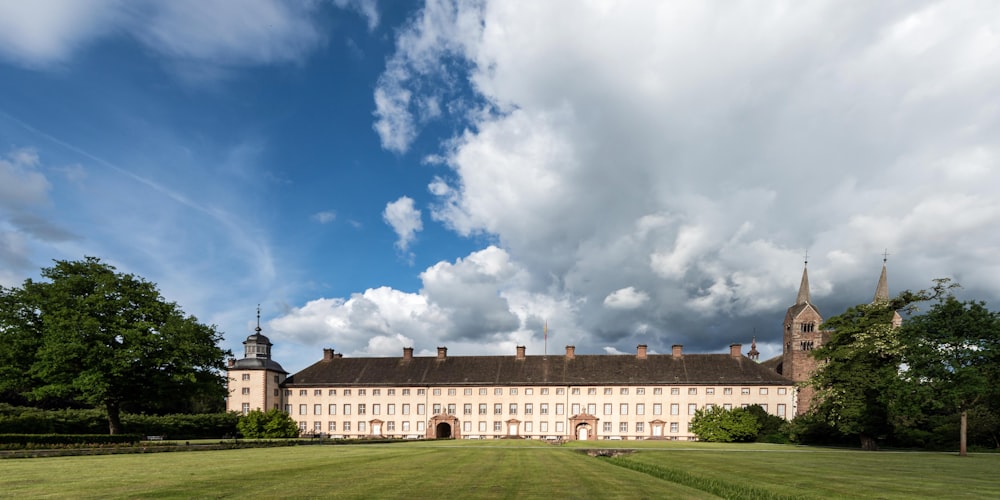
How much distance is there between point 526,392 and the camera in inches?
2800

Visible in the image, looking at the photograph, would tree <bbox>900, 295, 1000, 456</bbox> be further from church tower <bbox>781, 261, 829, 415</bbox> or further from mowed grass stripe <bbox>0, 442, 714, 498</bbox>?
church tower <bbox>781, 261, 829, 415</bbox>

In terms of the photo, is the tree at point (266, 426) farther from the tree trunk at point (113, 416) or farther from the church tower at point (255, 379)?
the church tower at point (255, 379)

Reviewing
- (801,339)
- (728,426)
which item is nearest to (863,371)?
(728,426)

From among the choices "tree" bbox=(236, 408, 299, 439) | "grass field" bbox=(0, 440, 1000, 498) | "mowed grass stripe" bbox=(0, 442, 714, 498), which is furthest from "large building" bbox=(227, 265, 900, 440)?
"mowed grass stripe" bbox=(0, 442, 714, 498)

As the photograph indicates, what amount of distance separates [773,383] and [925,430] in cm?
1863

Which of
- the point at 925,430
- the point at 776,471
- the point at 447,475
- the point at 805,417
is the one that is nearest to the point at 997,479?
the point at 776,471

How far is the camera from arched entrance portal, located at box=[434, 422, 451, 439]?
7153 centimetres

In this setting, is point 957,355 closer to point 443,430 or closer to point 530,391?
point 530,391

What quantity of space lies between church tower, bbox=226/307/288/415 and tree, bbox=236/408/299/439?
18806 millimetres

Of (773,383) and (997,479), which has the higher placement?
(997,479)

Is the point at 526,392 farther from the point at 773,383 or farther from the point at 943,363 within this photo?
the point at 943,363

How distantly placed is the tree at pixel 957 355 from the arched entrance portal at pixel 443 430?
5201 centimetres

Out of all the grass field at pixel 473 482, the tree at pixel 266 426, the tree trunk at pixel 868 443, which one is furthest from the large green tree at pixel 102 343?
the tree trunk at pixel 868 443

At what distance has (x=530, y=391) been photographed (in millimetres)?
71000
